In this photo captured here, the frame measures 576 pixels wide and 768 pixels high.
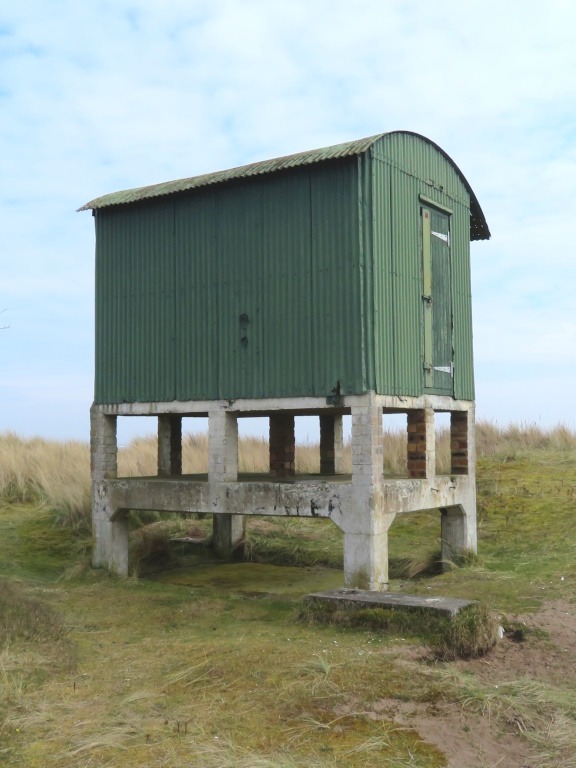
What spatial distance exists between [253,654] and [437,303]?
24.4ft

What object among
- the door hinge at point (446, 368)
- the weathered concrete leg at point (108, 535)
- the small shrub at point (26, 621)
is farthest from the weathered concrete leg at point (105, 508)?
the door hinge at point (446, 368)

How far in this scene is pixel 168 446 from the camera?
682 inches

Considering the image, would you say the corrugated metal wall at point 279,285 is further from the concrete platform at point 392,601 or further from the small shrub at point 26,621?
the small shrub at point 26,621

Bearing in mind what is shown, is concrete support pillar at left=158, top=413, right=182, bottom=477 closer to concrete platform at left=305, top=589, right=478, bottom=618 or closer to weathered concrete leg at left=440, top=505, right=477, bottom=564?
weathered concrete leg at left=440, top=505, right=477, bottom=564

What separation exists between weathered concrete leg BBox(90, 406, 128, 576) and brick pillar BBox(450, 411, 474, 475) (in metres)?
6.00

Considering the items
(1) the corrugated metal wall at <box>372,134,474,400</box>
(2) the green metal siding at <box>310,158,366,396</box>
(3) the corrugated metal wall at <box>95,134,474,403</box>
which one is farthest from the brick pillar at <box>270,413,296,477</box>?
(2) the green metal siding at <box>310,158,366,396</box>

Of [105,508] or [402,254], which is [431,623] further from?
[105,508]

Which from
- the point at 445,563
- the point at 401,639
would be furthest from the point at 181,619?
the point at 445,563

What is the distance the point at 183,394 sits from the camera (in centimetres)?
1378

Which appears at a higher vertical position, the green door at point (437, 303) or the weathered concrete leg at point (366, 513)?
the green door at point (437, 303)

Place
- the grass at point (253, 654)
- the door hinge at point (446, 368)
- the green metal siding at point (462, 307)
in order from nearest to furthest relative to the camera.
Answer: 1. the grass at point (253, 654)
2. the door hinge at point (446, 368)
3. the green metal siding at point (462, 307)

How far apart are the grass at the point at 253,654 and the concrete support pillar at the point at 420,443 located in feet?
5.40

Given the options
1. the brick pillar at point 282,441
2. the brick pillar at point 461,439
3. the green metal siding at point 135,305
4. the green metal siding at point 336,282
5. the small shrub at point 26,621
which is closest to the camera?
the small shrub at point 26,621

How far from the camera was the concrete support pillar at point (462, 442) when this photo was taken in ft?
49.6
